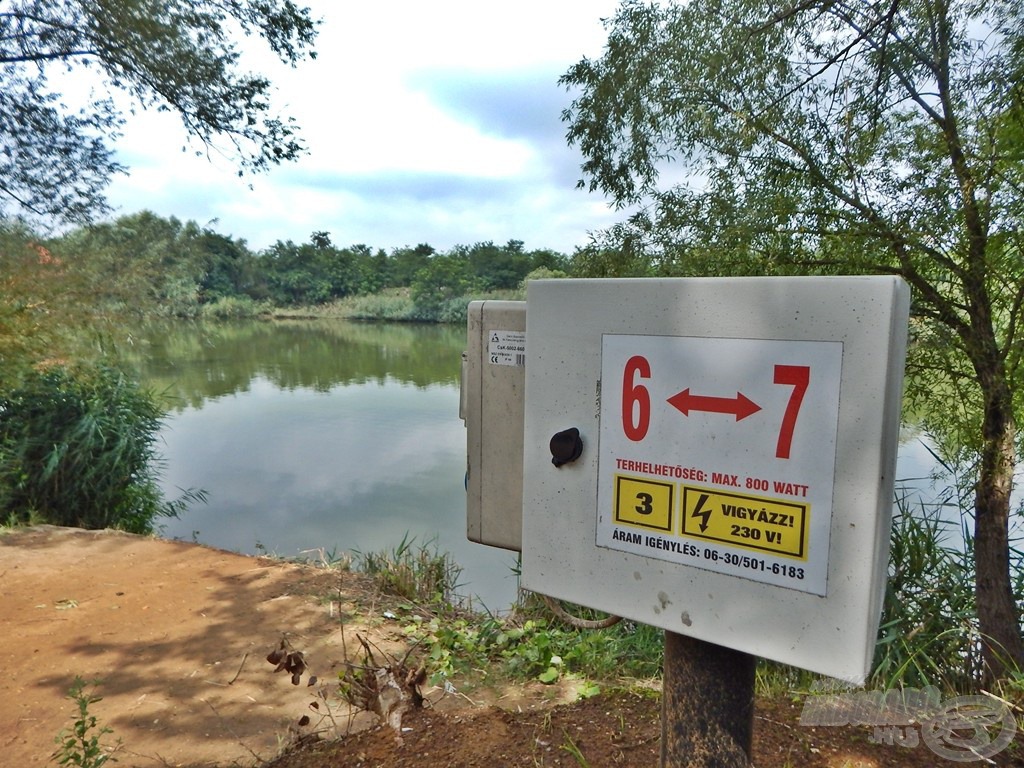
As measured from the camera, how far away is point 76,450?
6672 mm

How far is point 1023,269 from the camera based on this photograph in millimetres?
3309

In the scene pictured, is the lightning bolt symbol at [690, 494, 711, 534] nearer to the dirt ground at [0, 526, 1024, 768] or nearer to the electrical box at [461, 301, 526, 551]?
the electrical box at [461, 301, 526, 551]

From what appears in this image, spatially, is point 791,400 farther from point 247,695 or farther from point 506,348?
point 247,695

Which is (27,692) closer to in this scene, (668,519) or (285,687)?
(285,687)

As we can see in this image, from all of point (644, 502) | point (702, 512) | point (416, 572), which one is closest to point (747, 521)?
point (702, 512)

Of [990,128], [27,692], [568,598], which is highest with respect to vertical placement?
[990,128]

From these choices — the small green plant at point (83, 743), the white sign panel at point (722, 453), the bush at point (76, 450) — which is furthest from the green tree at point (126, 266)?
the white sign panel at point (722, 453)

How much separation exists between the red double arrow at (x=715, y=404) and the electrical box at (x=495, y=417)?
1.47 feet

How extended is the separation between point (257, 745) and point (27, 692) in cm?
124

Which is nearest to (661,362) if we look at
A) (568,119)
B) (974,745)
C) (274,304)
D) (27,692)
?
(974,745)

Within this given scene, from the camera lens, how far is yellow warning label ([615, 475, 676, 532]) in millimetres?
1212

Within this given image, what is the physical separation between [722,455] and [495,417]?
0.59 metres

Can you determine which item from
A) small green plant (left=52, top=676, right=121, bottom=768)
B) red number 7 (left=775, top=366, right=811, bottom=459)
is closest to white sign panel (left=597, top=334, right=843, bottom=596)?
red number 7 (left=775, top=366, right=811, bottom=459)

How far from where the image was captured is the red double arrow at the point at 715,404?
3.70 feet
